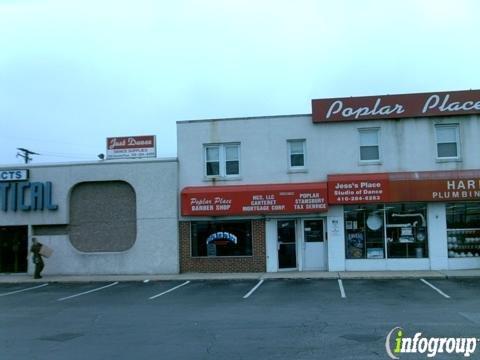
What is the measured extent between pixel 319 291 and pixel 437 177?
305 inches

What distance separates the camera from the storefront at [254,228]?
22656 millimetres

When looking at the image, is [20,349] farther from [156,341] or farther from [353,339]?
[353,339]

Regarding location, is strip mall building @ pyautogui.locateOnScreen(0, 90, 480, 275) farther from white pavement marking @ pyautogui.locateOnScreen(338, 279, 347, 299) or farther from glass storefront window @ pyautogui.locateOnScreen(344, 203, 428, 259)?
white pavement marking @ pyautogui.locateOnScreen(338, 279, 347, 299)

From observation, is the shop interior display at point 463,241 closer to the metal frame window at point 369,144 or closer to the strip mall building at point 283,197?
the strip mall building at point 283,197

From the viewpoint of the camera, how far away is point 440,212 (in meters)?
22.4

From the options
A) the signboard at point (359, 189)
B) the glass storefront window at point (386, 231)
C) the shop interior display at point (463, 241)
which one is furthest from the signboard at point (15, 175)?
the shop interior display at point (463, 241)

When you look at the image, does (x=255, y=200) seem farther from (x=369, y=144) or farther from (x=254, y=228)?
(x=369, y=144)

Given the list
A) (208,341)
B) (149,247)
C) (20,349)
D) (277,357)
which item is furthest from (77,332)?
(149,247)

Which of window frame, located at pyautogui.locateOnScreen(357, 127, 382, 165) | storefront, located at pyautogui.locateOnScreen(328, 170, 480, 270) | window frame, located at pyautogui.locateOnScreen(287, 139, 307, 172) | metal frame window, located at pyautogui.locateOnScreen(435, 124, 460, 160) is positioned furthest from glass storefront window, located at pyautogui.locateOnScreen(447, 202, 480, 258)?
window frame, located at pyautogui.locateOnScreen(287, 139, 307, 172)

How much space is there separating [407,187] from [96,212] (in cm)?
1267

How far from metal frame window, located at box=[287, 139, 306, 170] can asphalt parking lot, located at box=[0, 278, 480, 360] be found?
5455 millimetres

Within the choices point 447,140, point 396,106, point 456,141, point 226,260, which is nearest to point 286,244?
point 226,260

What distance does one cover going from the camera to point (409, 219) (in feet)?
74.2

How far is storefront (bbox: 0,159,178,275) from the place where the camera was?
23953 mm
